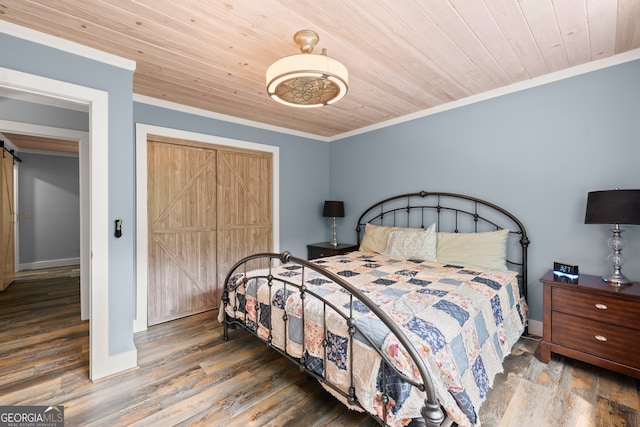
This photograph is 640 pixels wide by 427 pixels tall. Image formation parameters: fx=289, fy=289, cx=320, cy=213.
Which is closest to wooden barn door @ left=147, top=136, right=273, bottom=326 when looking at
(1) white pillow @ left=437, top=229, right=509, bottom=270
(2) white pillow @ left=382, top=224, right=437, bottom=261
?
(2) white pillow @ left=382, top=224, right=437, bottom=261

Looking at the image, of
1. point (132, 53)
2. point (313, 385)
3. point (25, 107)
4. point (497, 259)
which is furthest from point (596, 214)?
point (25, 107)

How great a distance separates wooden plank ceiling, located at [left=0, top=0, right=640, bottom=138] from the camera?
5.71ft

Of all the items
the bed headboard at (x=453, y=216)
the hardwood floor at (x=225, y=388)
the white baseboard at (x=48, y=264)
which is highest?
the bed headboard at (x=453, y=216)

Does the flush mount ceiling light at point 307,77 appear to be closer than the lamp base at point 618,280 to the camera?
Yes

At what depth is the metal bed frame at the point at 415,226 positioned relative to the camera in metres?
1.31

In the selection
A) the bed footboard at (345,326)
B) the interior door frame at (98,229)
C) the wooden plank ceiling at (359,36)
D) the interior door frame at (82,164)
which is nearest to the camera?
the bed footboard at (345,326)

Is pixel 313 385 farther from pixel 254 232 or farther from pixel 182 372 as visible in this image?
pixel 254 232

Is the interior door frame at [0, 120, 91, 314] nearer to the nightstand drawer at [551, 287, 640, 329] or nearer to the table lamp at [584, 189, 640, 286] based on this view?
the nightstand drawer at [551, 287, 640, 329]

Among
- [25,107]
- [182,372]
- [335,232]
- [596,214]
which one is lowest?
[182,372]

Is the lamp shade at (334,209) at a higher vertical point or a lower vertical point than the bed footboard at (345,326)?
higher

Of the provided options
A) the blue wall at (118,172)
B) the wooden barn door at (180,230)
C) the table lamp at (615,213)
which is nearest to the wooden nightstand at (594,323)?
the table lamp at (615,213)

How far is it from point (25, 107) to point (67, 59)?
120 cm

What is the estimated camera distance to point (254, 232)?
13.4 ft

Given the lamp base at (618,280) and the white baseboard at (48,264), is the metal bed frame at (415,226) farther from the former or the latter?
the white baseboard at (48,264)
